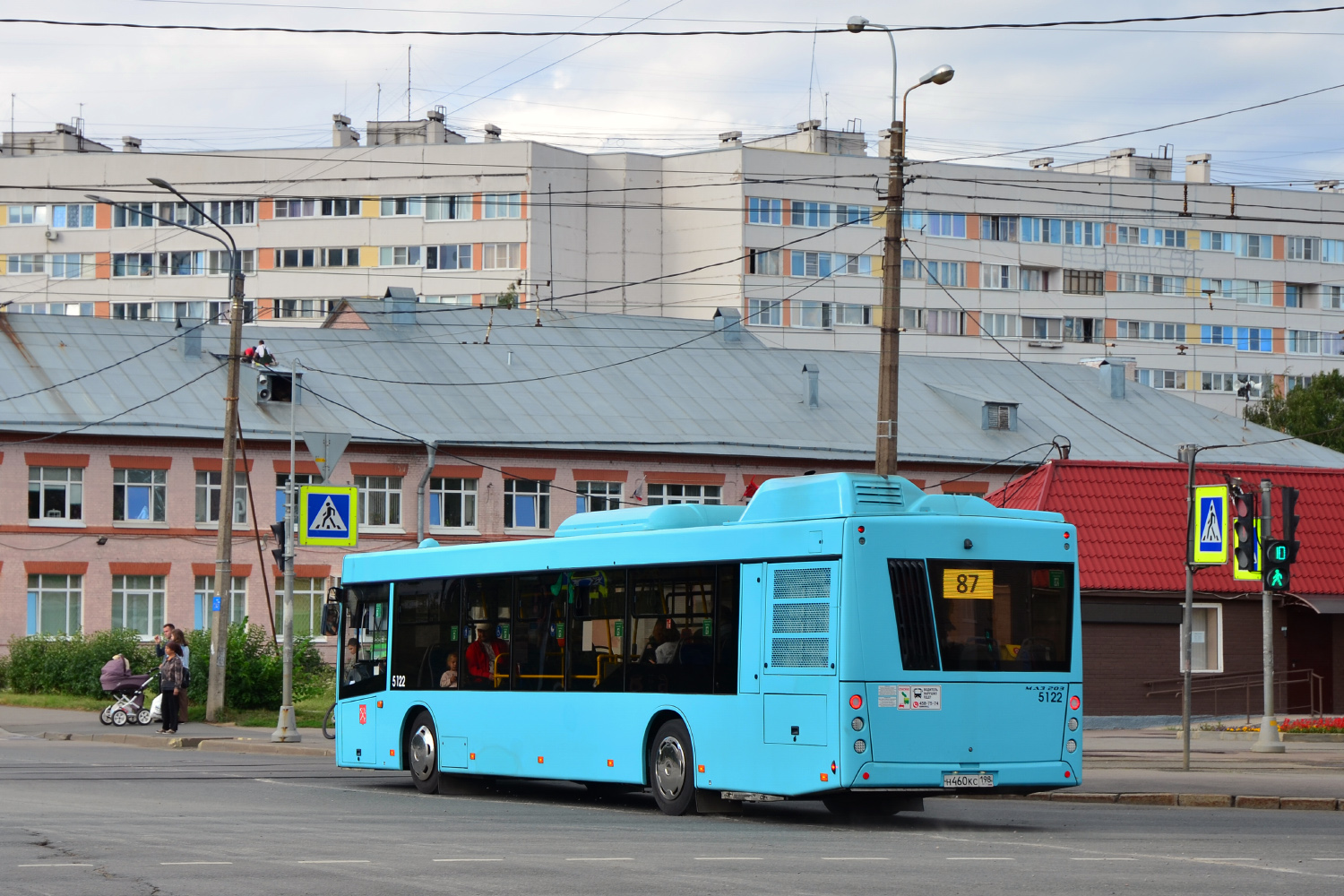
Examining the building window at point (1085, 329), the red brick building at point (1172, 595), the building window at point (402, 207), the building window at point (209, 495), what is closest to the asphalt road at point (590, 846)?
the red brick building at point (1172, 595)

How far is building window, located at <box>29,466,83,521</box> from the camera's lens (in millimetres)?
48531

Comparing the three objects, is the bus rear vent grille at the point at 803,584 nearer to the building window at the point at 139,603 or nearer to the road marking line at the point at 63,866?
the road marking line at the point at 63,866

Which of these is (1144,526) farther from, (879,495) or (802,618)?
(802,618)

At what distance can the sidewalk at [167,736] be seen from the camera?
2722 centimetres

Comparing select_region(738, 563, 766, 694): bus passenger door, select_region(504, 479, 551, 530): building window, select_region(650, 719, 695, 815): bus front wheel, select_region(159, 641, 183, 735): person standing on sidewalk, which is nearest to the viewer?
select_region(738, 563, 766, 694): bus passenger door

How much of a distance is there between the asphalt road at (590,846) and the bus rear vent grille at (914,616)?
57.5 inches

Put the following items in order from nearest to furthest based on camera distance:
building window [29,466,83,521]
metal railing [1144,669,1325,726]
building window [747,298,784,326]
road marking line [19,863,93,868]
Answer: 1. road marking line [19,863,93,868]
2. metal railing [1144,669,1325,726]
3. building window [29,466,83,521]
4. building window [747,298,784,326]

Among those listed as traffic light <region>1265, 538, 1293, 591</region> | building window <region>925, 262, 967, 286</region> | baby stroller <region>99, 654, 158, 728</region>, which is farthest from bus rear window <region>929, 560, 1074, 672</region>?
building window <region>925, 262, 967, 286</region>

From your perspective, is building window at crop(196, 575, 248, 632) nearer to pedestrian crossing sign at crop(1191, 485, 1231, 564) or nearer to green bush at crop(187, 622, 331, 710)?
green bush at crop(187, 622, 331, 710)

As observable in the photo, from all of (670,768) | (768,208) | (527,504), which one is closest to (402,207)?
(768,208)

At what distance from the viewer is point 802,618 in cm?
1566

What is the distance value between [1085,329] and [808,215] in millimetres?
18106

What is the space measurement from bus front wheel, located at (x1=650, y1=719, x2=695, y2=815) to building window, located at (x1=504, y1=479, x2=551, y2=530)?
119 ft

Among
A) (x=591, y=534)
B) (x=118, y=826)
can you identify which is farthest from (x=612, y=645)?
(x=118, y=826)
